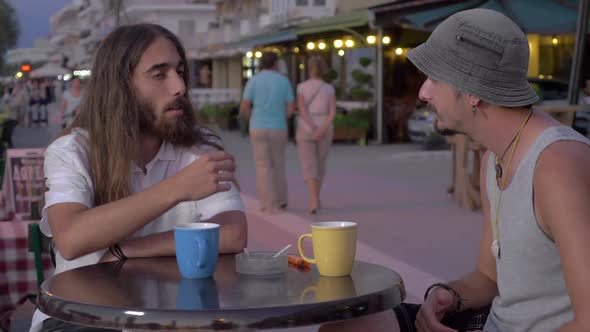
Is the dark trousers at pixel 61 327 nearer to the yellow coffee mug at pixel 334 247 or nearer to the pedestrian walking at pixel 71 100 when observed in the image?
the yellow coffee mug at pixel 334 247

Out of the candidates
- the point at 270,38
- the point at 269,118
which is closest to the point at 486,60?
the point at 269,118

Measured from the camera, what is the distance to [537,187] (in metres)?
2.36

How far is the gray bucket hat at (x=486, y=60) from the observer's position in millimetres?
2502

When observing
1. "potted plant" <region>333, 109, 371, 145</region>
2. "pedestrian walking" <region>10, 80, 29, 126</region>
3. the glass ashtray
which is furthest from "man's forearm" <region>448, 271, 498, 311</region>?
"pedestrian walking" <region>10, 80, 29, 126</region>

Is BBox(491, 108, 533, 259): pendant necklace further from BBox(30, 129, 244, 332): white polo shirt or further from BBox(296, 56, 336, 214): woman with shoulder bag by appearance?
BBox(296, 56, 336, 214): woman with shoulder bag

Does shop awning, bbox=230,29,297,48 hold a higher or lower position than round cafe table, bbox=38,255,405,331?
lower

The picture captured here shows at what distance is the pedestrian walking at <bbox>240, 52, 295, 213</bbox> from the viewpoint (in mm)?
11156

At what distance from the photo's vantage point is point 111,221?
Result: 2.93 m

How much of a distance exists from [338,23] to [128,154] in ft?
63.9

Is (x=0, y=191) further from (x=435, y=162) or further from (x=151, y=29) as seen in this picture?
(x=435, y=162)

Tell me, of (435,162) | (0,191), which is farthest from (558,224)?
(435,162)

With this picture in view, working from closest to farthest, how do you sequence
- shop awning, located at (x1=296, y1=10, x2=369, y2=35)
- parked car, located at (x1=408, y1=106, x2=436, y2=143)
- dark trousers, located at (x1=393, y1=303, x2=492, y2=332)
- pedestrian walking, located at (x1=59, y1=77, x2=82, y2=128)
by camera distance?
dark trousers, located at (x1=393, y1=303, x2=492, y2=332) < pedestrian walking, located at (x1=59, y1=77, x2=82, y2=128) < shop awning, located at (x1=296, y1=10, x2=369, y2=35) < parked car, located at (x1=408, y1=106, x2=436, y2=143)

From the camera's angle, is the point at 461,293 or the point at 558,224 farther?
the point at 461,293

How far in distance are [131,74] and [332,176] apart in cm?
1245
